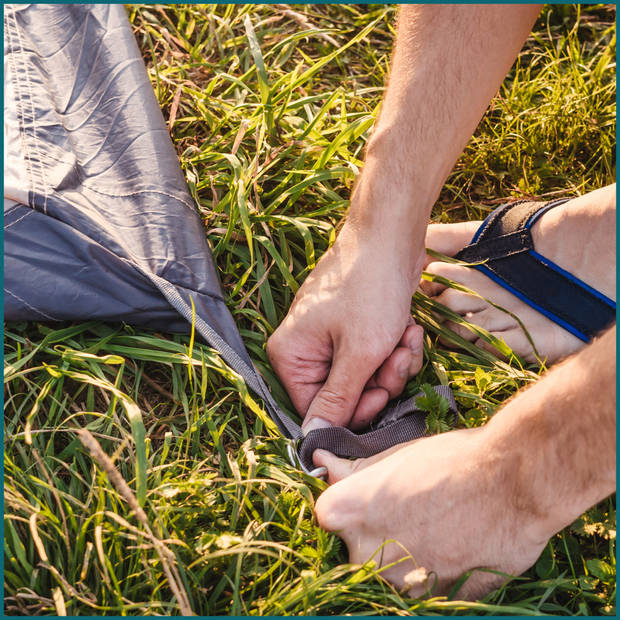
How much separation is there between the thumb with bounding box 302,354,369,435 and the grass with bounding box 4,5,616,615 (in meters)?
0.11

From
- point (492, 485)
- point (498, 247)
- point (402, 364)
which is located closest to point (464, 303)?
point (498, 247)

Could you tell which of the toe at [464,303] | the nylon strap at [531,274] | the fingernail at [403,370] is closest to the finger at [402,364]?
the fingernail at [403,370]

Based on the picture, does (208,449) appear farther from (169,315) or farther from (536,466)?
(536,466)

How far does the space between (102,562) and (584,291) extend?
141 centimetres

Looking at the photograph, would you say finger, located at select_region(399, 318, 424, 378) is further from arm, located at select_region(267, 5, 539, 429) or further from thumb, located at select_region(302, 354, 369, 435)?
thumb, located at select_region(302, 354, 369, 435)

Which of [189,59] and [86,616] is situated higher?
[189,59]

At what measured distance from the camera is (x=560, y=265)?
1786 millimetres

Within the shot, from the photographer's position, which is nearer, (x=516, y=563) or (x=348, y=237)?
(x=516, y=563)

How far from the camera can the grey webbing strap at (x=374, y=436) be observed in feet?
4.85

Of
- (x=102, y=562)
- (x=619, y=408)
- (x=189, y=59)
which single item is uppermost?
(x=189, y=59)

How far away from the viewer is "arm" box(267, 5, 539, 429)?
1521 mm

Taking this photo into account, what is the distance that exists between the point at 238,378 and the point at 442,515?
0.57 m

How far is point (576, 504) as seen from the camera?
115 cm

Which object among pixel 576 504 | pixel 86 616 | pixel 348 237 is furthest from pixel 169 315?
pixel 576 504
